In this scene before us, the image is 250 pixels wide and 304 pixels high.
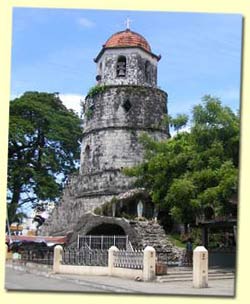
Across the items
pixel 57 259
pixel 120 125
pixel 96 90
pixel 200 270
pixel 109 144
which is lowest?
pixel 57 259

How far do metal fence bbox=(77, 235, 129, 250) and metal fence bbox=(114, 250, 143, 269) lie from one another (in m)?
4.15

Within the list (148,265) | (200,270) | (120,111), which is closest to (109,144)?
(120,111)

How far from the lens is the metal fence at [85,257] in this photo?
17.7 m

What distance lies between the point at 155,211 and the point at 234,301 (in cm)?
1351

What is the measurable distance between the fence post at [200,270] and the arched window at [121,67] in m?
16.0

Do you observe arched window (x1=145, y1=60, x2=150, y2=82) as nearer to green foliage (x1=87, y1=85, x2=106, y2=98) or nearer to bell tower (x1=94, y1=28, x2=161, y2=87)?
bell tower (x1=94, y1=28, x2=161, y2=87)

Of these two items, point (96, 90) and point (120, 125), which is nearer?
point (120, 125)

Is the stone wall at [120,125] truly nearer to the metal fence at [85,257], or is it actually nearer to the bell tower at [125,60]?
the bell tower at [125,60]

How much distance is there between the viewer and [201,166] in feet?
65.2

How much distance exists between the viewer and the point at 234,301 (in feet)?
36.2

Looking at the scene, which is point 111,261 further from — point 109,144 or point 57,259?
point 109,144

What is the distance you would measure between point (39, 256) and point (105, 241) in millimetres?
2533

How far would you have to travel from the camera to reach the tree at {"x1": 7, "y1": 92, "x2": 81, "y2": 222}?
29969mm

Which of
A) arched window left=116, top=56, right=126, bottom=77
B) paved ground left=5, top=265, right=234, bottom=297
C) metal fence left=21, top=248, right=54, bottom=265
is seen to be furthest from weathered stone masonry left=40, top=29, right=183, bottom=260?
paved ground left=5, top=265, right=234, bottom=297
